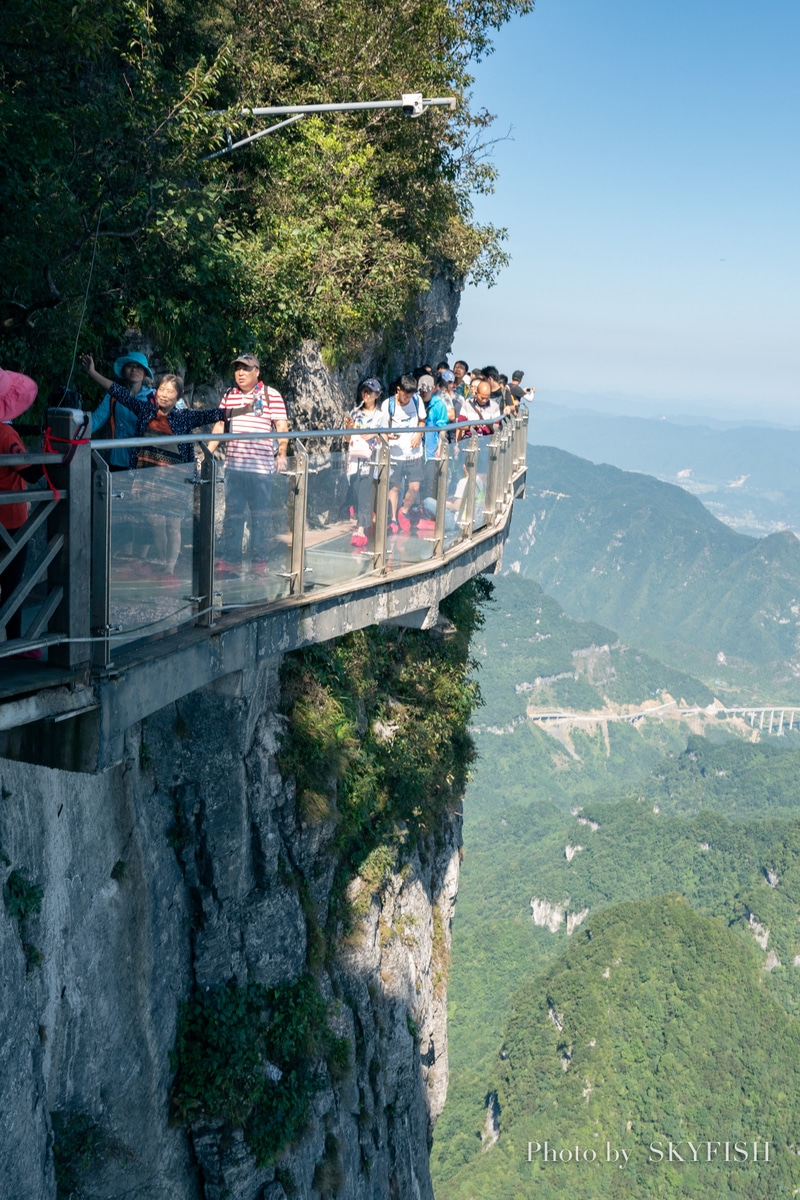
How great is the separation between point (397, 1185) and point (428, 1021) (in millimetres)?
3597

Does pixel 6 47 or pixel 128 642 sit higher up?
pixel 6 47

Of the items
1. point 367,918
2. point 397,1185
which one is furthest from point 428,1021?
point 367,918

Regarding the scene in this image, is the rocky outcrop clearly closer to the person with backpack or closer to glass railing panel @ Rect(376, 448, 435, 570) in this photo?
the person with backpack

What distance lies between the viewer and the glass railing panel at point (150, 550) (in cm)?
498

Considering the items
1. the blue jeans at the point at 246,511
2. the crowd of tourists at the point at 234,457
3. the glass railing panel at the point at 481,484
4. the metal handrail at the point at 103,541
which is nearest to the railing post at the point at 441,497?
the crowd of tourists at the point at 234,457

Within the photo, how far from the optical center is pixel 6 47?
740cm

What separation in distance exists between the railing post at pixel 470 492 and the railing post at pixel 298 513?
427 cm

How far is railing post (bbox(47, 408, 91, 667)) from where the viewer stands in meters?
4.52

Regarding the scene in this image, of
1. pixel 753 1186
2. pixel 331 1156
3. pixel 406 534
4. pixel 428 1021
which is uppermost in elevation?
pixel 406 534

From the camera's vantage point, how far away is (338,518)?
7828 mm

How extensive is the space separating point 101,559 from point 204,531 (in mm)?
1135

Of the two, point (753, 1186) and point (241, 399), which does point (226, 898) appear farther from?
point (753, 1186)

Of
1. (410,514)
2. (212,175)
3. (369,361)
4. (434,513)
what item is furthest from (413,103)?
(369,361)

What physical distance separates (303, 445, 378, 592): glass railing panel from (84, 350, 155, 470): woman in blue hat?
1.31 m
